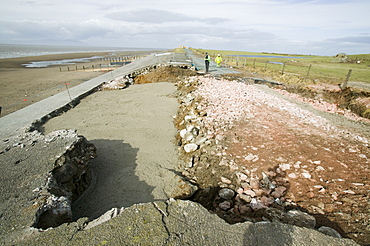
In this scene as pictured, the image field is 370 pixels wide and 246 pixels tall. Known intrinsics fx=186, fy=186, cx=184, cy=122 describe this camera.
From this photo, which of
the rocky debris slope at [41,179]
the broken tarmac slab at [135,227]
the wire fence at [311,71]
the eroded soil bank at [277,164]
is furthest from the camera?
the wire fence at [311,71]

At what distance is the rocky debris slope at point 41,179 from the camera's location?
7.75 feet

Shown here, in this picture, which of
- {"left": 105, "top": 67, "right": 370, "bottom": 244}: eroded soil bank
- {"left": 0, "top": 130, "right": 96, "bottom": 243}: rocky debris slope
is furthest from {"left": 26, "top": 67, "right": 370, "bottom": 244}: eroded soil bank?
{"left": 0, "top": 130, "right": 96, "bottom": 243}: rocky debris slope

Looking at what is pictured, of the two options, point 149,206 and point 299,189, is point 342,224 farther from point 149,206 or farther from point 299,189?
point 149,206

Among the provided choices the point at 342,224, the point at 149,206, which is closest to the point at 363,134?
the point at 342,224

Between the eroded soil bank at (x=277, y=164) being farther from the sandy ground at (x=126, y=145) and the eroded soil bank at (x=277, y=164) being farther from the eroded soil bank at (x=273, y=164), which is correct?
A: the sandy ground at (x=126, y=145)

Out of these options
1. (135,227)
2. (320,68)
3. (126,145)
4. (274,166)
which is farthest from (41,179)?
(320,68)

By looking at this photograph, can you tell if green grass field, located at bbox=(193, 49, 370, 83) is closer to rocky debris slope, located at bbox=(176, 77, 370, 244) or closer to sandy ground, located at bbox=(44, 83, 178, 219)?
rocky debris slope, located at bbox=(176, 77, 370, 244)

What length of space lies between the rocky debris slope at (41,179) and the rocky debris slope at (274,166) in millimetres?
2368

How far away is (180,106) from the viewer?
9.56m

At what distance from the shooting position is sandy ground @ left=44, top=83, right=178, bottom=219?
12.6ft

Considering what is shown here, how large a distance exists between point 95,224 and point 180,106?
7.67 metres

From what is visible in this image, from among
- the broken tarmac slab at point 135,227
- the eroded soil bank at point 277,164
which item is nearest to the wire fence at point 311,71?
the eroded soil bank at point 277,164

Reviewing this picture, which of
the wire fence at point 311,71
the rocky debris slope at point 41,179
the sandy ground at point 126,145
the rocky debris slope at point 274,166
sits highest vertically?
the wire fence at point 311,71

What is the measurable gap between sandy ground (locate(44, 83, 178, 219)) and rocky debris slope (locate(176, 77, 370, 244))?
686 millimetres
